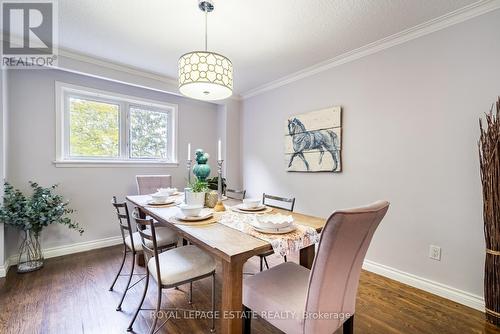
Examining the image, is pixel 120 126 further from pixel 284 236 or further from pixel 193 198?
pixel 284 236

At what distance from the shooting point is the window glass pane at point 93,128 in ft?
9.65

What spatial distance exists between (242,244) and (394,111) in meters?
2.05

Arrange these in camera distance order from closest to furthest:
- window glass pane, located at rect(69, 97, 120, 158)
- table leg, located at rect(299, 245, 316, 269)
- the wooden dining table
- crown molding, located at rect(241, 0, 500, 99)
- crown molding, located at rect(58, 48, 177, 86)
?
the wooden dining table, table leg, located at rect(299, 245, 316, 269), crown molding, located at rect(241, 0, 500, 99), crown molding, located at rect(58, 48, 177, 86), window glass pane, located at rect(69, 97, 120, 158)

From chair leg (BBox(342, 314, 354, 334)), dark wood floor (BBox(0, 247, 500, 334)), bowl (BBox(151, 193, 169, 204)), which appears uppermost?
bowl (BBox(151, 193, 169, 204))

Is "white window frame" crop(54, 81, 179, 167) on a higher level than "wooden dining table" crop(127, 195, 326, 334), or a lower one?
higher

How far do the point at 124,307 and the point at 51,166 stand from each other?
1963mm

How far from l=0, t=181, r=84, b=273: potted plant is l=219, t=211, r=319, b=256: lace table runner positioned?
2.05 m

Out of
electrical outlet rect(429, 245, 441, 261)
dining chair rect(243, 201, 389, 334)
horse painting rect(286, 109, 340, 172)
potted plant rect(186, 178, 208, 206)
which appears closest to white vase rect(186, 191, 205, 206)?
potted plant rect(186, 178, 208, 206)

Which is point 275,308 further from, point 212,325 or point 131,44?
point 131,44

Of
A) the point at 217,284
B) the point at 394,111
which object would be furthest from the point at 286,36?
the point at 217,284

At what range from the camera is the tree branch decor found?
158cm

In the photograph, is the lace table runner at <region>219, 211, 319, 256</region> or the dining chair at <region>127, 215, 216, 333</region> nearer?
the lace table runner at <region>219, 211, 319, 256</region>

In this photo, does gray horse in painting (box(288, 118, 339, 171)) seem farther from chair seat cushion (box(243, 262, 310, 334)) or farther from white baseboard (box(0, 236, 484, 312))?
chair seat cushion (box(243, 262, 310, 334))

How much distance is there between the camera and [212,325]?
1656 mm
